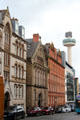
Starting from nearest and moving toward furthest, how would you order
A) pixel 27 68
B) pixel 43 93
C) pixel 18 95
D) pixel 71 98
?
1. pixel 18 95
2. pixel 27 68
3. pixel 43 93
4. pixel 71 98

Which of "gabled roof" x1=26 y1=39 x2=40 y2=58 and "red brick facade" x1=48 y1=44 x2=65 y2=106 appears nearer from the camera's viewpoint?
"gabled roof" x1=26 y1=39 x2=40 y2=58

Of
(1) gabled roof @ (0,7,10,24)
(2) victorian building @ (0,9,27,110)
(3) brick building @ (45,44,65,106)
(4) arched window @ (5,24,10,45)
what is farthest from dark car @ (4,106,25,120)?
(3) brick building @ (45,44,65,106)

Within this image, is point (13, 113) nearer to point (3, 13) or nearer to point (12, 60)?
point (12, 60)

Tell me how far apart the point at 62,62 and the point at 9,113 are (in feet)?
201

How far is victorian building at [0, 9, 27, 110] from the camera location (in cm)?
4220

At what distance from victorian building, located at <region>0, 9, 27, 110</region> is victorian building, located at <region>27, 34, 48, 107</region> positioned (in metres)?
2.96

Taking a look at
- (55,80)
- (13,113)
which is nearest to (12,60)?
(13,113)

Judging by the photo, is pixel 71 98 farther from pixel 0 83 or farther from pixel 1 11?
pixel 0 83

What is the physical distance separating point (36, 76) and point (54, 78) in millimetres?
19108

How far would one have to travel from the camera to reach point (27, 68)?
54.7 metres

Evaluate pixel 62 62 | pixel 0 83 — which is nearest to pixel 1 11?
pixel 0 83

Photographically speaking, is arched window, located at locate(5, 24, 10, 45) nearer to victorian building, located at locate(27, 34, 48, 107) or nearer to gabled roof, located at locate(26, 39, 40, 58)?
victorian building, located at locate(27, 34, 48, 107)

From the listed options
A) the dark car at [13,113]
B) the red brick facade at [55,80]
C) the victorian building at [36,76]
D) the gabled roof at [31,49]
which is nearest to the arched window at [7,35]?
the victorian building at [36,76]

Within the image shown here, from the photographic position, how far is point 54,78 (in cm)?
7619
